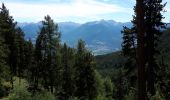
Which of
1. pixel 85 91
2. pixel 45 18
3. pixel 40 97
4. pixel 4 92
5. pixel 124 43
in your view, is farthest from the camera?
pixel 85 91

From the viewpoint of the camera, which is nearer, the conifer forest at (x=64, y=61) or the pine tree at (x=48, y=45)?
the conifer forest at (x=64, y=61)

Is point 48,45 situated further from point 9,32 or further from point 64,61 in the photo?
point 64,61

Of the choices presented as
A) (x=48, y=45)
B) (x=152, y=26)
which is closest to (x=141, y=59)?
(x=152, y=26)

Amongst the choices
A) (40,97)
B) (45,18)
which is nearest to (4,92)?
(45,18)

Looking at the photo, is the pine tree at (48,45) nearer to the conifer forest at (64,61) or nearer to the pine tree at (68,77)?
the conifer forest at (64,61)

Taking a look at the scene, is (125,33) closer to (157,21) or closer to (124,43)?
(124,43)

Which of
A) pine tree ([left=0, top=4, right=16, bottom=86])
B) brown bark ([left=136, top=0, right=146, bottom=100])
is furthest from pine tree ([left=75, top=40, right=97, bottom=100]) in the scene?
brown bark ([left=136, top=0, right=146, bottom=100])

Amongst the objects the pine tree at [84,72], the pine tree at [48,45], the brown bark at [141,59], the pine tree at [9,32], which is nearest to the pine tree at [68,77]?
the pine tree at [84,72]

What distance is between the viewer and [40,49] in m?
65.0

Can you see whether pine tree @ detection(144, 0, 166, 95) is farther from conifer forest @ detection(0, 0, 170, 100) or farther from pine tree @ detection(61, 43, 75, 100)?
pine tree @ detection(61, 43, 75, 100)

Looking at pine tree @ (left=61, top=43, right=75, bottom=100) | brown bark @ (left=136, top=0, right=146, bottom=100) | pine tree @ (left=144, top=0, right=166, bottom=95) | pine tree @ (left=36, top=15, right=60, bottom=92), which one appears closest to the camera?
brown bark @ (left=136, top=0, right=146, bottom=100)

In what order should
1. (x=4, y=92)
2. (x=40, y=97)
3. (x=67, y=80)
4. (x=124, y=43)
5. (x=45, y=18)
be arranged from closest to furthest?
1. (x=40, y=97)
2. (x=124, y=43)
3. (x=4, y=92)
4. (x=45, y=18)
5. (x=67, y=80)

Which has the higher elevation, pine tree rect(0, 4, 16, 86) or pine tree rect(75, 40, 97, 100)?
pine tree rect(0, 4, 16, 86)

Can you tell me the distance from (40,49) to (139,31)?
51.1 meters
